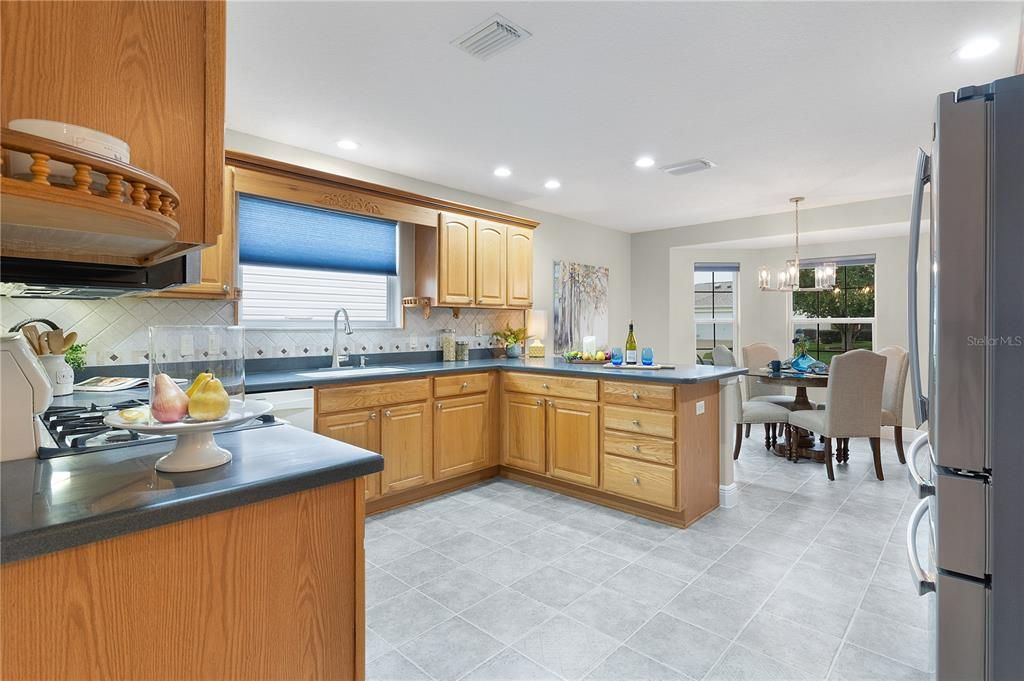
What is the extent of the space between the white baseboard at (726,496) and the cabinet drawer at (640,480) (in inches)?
22.8

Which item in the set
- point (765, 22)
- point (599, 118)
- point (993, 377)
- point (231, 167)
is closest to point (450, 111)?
point (599, 118)

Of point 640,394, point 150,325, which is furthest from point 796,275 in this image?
point 150,325

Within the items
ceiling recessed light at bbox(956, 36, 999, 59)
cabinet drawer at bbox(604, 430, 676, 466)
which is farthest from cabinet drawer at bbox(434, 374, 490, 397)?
ceiling recessed light at bbox(956, 36, 999, 59)

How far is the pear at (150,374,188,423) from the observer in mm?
1084

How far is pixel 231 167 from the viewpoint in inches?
120

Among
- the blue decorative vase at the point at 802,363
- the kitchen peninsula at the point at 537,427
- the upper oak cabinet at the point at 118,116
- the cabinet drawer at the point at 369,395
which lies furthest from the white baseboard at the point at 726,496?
the upper oak cabinet at the point at 118,116

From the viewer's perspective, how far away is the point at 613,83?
2746 mm

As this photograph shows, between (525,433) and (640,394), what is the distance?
1.08 metres

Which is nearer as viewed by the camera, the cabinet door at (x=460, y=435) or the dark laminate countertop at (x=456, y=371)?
the dark laminate countertop at (x=456, y=371)

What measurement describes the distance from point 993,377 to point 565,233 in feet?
16.1

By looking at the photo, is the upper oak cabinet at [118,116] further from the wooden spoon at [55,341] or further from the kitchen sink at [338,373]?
the kitchen sink at [338,373]

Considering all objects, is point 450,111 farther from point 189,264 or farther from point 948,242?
point 948,242

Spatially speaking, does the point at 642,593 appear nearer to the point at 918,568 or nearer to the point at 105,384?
the point at 918,568

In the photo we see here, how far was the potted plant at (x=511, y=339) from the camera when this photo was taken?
198 inches
